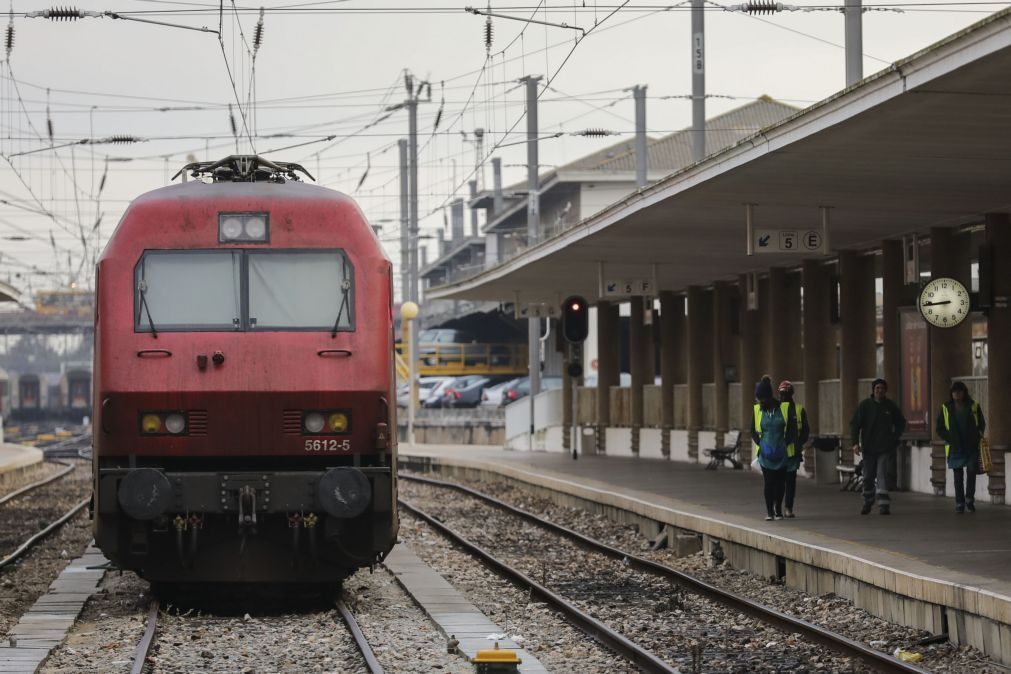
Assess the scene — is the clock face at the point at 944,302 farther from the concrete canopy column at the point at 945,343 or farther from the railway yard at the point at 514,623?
the railway yard at the point at 514,623

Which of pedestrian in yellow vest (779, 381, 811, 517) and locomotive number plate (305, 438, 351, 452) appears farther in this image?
pedestrian in yellow vest (779, 381, 811, 517)

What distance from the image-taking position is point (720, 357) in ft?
92.8

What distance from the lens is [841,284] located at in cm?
→ 2273

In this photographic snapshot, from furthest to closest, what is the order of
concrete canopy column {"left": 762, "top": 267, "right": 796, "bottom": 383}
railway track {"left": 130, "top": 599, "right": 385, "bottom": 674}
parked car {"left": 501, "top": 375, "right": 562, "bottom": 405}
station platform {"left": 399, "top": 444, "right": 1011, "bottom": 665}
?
parked car {"left": 501, "top": 375, "right": 562, "bottom": 405} < concrete canopy column {"left": 762, "top": 267, "right": 796, "bottom": 383} < station platform {"left": 399, "top": 444, "right": 1011, "bottom": 665} < railway track {"left": 130, "top": 599, "right": 385, "bottom": 674}

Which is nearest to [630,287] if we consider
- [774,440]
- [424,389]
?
[774,440]

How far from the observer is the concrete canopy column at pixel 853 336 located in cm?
2233

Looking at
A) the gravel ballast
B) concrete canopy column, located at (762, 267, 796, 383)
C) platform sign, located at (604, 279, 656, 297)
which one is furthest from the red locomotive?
platform sign, located at (604, 279, 656, 297)

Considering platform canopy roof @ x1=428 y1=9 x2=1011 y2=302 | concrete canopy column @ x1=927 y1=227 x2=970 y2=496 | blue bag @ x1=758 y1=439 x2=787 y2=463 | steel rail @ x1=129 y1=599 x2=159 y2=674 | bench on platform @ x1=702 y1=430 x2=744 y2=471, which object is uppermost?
platform canopy roof @ x1=428 y1=9 x2=1011 y2=302

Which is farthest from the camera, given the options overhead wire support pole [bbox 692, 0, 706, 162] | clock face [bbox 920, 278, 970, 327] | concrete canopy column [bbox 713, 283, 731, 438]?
concrete canopy column [bbox 713, 283, 731, 438]

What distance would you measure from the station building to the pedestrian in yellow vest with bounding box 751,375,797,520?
2.23 metres

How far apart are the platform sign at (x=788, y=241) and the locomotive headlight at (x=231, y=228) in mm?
8194

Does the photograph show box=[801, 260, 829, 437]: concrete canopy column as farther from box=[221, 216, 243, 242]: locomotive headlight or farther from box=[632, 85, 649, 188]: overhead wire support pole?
box=[221, 216, 243, 242]: locomotive headlight

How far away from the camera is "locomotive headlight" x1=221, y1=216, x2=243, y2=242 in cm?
1209

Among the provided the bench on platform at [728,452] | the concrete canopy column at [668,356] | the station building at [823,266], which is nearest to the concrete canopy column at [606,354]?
the station building at [823,266]
